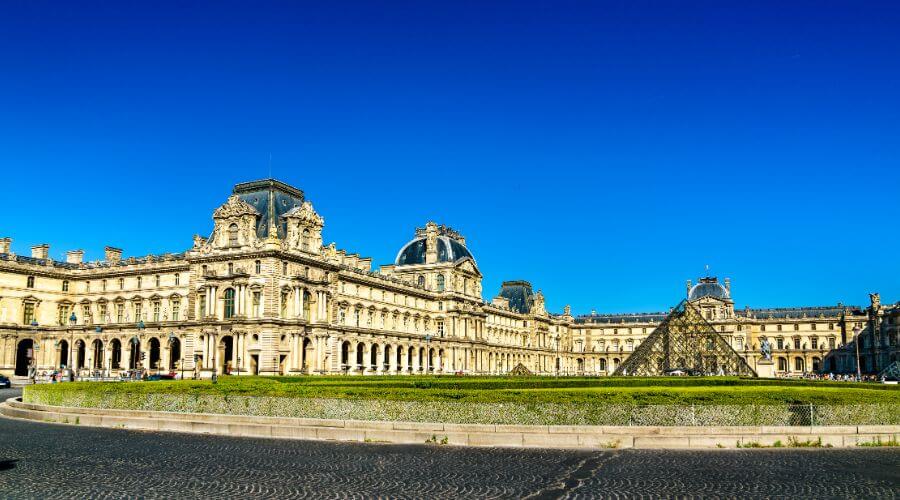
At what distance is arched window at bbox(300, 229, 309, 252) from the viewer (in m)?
75.6

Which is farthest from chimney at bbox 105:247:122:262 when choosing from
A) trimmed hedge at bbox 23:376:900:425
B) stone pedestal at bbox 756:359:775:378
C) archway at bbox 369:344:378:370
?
stone pedestal at bbox 756:359:775:378

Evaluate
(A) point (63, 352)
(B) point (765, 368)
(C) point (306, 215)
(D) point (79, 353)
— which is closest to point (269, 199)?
(C) point (306, 215)

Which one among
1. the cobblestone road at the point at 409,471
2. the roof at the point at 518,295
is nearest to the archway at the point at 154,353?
the cobblestone road at the point at 409,471

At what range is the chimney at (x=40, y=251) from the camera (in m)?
85.2

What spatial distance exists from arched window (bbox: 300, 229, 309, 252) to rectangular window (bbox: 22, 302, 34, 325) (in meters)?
29.2

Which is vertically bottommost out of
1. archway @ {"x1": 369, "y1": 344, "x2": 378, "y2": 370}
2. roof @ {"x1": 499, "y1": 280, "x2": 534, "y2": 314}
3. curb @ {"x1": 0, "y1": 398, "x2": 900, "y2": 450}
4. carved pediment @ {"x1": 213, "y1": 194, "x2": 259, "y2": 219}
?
curb @ {"x1": 0, "y1": 398, "x2": 900, "y2": 450}

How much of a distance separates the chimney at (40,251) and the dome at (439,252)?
4670cm

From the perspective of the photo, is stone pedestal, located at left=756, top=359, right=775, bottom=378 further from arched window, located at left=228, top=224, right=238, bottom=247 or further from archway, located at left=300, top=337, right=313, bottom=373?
arched window, located at left=228, top=224, right=238, bottom=247

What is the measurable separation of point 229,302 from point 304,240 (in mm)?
9323

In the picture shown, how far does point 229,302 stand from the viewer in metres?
71.9

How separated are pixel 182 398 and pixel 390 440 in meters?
9.81

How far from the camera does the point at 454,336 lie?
107250mm

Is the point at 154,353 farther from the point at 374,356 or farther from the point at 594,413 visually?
the point at 594,413

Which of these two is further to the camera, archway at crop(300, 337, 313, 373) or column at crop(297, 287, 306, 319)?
archway at crop(300, 337, 313, 373)
